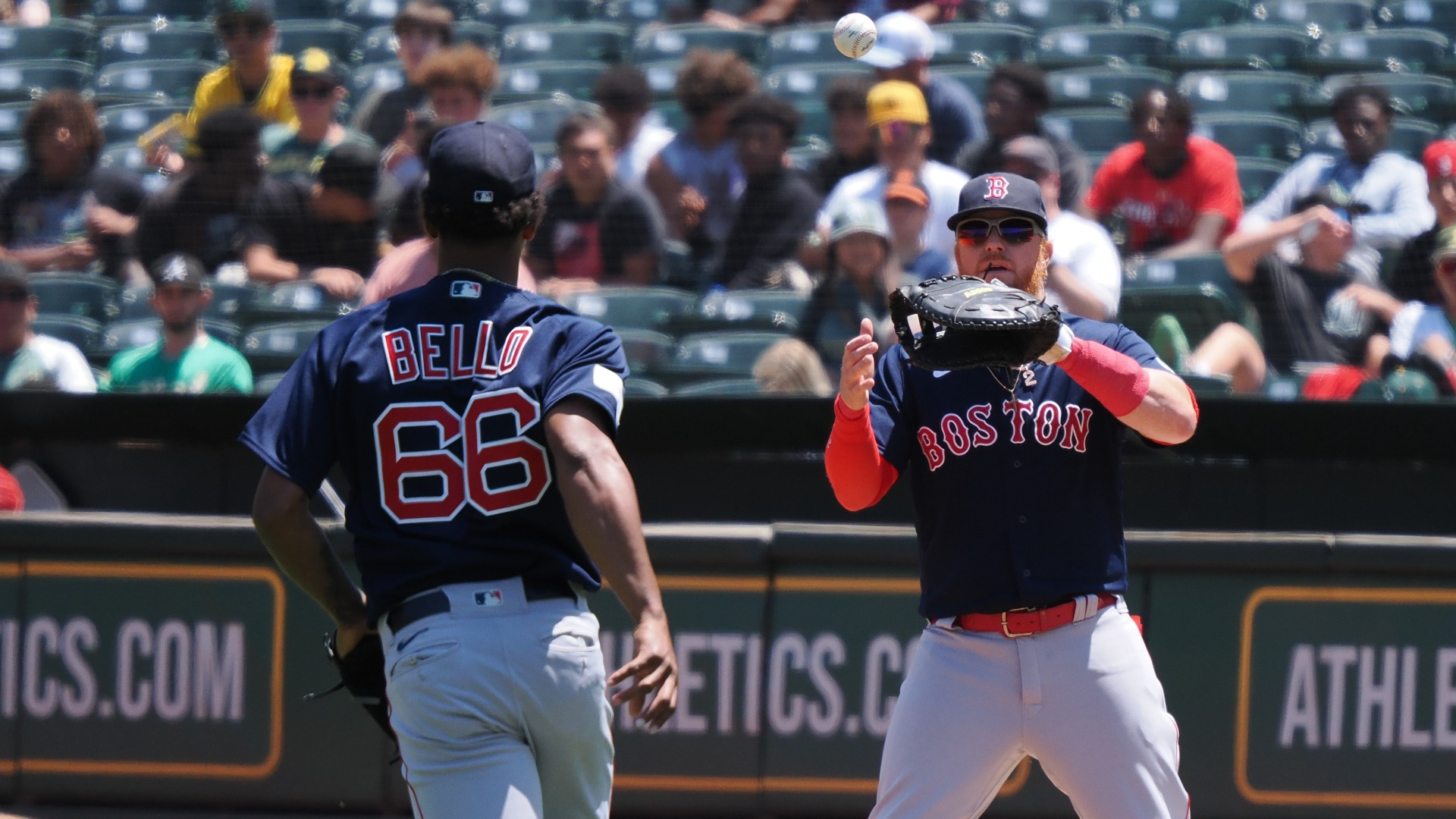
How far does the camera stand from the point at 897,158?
20.6 ft

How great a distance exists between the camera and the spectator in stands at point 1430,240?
5.74 metres

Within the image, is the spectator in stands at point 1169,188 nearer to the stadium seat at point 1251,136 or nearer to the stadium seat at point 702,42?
the stadium seat at point 1251,136

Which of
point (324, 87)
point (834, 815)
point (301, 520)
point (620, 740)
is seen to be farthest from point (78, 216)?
point (301, 520)

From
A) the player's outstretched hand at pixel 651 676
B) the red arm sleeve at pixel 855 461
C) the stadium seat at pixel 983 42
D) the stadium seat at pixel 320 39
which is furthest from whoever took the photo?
the stadium seat at pixel 320 39

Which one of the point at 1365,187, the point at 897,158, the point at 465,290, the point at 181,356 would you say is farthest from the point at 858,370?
the point at 1365,187

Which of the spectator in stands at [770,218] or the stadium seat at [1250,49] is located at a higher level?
the stadium seat at [1250,49]

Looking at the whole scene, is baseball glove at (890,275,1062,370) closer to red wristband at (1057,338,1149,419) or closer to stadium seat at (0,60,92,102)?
red wristband at (1057,338,1149,419)

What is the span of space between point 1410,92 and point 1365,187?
138cm

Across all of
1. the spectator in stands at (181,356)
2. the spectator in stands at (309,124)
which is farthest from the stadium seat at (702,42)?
the spectator in stands at (181,356)

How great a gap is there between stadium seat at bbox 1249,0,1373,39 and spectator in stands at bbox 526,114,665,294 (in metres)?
3.93

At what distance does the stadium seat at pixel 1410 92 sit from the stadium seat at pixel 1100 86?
775 millimetres

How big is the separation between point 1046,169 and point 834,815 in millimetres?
2540

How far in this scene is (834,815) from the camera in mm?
4805

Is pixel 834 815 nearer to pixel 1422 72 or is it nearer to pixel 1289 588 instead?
pixel 1289 588
